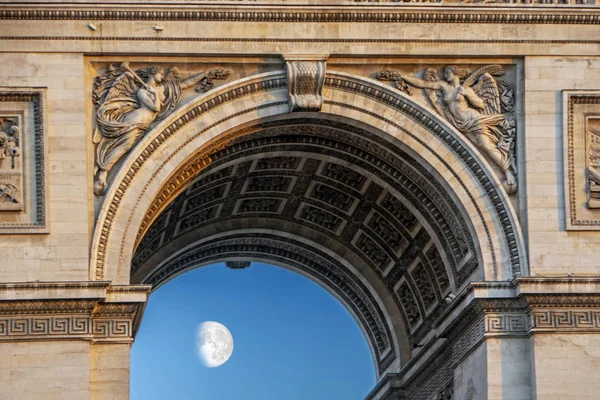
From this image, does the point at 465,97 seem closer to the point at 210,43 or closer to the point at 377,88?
the point at 377,88

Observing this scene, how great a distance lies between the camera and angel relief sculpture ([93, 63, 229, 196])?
36.4m

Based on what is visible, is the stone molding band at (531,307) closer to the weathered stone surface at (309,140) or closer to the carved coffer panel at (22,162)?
the weathered stone surface at (309,140)

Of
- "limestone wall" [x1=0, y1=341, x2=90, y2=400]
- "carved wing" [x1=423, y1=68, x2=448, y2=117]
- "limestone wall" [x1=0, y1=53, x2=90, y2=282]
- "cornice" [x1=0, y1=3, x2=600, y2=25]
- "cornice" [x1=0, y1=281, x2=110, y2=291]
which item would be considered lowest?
"limestone wall" [x1=0, y1=341, x2=90, y2=400]

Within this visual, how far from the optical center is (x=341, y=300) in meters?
46.8

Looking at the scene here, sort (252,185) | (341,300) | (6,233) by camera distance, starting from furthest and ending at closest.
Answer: (341,300), (252,185), (6,233)

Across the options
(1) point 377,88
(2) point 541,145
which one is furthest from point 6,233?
(2) point 541,145

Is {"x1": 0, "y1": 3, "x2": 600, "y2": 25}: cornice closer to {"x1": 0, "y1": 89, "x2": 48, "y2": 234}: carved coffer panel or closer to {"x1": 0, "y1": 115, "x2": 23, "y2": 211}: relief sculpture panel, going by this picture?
{"x1": 0, "y1": 89, "x2": 48, "y2": 234}: carved coffer panel

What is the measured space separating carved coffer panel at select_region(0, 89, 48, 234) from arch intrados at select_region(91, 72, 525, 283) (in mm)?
1244

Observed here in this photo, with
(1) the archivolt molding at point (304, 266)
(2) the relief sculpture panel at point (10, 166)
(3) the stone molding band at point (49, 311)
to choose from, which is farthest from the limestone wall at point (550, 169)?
(2) the relief sculpture panel at point (10, 166)

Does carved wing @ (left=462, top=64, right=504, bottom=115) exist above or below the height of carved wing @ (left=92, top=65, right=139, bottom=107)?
above

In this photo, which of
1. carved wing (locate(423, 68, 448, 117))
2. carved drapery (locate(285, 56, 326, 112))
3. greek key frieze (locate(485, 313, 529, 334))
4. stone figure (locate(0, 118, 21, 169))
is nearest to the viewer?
stone figure (locate(0, 118, 21, 169))

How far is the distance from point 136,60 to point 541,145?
7808 millimetres

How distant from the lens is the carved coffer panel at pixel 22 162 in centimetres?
3581

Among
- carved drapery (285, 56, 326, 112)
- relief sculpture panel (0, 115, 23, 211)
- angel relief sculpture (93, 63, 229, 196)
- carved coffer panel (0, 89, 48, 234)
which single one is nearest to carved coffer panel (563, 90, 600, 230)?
carved drapery (285, 56, 326, 112)
